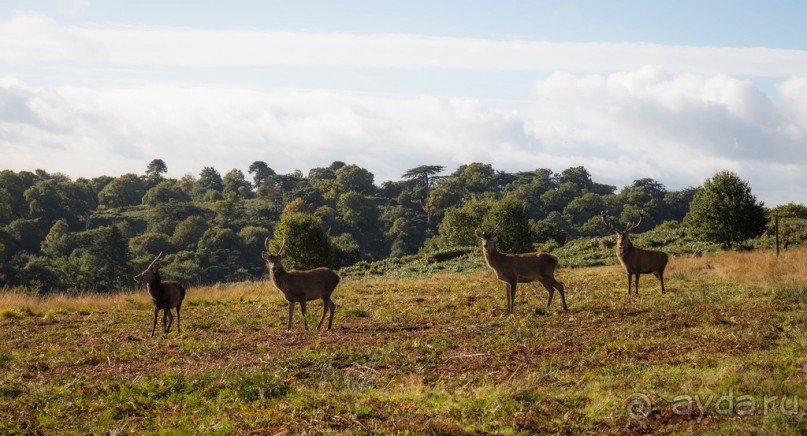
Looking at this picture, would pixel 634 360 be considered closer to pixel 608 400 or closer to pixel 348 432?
pixel 608 400

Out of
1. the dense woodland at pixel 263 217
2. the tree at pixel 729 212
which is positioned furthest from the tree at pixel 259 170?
the tree at pixel 729 212

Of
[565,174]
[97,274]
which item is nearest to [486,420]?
[97,274]

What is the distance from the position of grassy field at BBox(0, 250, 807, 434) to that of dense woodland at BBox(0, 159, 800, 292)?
34054mm

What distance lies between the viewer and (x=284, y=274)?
730 inches

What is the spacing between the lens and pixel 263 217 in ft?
460

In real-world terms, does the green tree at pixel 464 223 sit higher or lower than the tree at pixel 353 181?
lower

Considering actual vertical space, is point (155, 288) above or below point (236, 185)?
below

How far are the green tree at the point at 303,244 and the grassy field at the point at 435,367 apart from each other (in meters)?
29.3

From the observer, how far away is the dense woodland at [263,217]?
81312 millimetres

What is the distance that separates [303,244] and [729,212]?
104 ft

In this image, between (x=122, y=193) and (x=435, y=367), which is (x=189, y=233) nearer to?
(x=122, y=193)

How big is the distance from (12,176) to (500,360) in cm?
14013

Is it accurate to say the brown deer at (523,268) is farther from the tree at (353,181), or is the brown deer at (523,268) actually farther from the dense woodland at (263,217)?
the tree at (353,181)

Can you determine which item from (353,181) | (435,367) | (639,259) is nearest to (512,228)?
(639,259)
